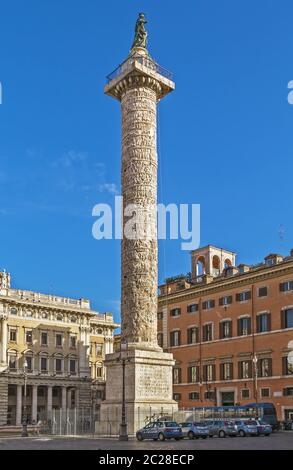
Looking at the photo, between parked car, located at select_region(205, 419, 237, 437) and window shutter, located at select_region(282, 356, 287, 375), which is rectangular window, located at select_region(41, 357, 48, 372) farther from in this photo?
parked car, located at select_region(205, 419, 237, 437)

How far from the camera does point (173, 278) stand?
7706cm

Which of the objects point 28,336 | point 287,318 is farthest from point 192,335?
point 28,336

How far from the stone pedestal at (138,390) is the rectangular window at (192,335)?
23.0m

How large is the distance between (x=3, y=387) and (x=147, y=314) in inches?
1576

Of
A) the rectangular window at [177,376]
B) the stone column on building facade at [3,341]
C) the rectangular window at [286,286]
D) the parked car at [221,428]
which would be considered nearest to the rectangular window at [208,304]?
the rectangular window at [177,376]

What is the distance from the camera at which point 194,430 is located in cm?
3925

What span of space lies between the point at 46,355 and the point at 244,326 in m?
31.1

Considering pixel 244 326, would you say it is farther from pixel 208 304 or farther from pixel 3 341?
pixel 3 341

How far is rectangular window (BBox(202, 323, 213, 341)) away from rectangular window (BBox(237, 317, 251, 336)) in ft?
12.4

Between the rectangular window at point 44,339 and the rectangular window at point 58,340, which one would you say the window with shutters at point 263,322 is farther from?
the rectangular window at point 58,340

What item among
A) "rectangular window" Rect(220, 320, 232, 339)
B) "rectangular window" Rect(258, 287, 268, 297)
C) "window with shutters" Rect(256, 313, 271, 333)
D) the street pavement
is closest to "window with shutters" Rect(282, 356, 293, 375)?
"window with shutters" Rect(256, 313, 271, 333)

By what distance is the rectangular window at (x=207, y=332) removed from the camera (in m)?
64.4
